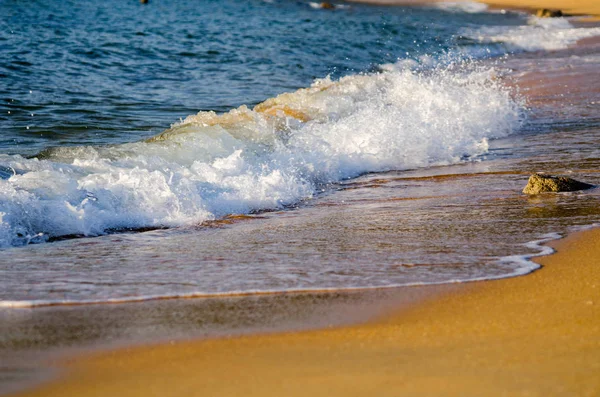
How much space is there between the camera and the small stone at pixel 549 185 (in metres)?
6.05

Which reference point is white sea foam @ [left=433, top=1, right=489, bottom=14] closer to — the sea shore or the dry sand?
the sea shore

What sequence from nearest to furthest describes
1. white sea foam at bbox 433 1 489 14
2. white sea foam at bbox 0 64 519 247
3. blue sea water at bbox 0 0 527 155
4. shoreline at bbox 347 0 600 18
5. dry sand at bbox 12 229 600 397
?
dry sand at bbox 12 229 600 397 → white sea foam at bbox 0 64 519 247 → blue sea water at bbox 0 0 527 155 → white sea foam at bbox 433 1 489 14 → shoreline at bbox 347 0 600 18

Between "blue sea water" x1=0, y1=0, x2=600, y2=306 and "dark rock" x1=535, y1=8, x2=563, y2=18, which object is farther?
"dark rock" x1=535, y1=8, x2=563, y2=18

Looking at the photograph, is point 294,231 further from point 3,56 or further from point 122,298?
point 3,56

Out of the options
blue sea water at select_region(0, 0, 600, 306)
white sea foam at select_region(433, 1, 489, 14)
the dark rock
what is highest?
white sea foam at select_region(433, 1, 489, 14)

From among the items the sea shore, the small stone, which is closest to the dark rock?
the small stone

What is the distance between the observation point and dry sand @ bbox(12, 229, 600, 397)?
9.15 ft

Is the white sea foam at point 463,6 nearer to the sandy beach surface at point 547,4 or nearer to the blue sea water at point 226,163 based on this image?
the sandy beach surface at point 547,4

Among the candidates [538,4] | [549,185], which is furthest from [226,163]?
[538,4]

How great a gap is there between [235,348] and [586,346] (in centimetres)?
131

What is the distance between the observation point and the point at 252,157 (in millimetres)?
7938

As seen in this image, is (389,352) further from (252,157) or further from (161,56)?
(161,56)

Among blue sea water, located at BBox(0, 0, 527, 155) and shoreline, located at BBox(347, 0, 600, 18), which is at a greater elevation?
shoreline, located at BBox(347, 0, 600, 18)

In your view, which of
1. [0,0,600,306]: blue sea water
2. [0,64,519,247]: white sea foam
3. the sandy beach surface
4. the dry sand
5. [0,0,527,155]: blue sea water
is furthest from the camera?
the sandy beach surface
